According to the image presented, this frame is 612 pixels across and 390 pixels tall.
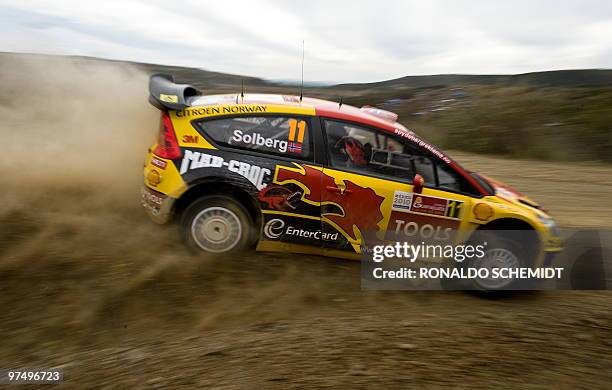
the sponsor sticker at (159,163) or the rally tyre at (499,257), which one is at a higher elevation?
the sponsor sticker at (159,163)

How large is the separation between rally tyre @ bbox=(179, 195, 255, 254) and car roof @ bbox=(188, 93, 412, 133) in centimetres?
105

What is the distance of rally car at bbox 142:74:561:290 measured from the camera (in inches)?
175

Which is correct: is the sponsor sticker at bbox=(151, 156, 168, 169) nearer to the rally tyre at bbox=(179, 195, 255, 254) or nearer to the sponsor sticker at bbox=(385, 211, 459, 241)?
the rally tyre at bbox=(179, 195, 255, 254)

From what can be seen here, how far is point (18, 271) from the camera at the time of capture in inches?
160

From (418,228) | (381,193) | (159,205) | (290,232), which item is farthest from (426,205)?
(159,205)

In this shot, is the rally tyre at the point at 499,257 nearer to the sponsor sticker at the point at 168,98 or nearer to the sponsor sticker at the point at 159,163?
the sponsor sticker at the point at 159,163

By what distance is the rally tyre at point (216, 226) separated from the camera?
453 cm

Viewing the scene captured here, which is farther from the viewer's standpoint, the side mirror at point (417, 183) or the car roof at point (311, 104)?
the car roof at point (311, 104)

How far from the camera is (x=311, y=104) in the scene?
4848mm

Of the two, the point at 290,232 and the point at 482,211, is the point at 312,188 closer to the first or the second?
the point at 290,232

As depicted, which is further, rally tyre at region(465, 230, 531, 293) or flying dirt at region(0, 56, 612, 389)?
rally tyre at region(465, 230, 531, 293)

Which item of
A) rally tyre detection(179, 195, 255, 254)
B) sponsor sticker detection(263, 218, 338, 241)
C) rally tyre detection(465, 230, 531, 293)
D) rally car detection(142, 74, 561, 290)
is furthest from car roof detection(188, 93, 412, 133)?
rally tyre detection(465, 230, 531, 293)

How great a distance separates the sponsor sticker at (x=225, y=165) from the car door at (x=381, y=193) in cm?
64

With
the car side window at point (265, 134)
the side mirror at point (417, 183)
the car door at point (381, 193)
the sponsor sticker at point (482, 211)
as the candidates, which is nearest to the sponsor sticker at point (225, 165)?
the car side window at point (265, 134)
